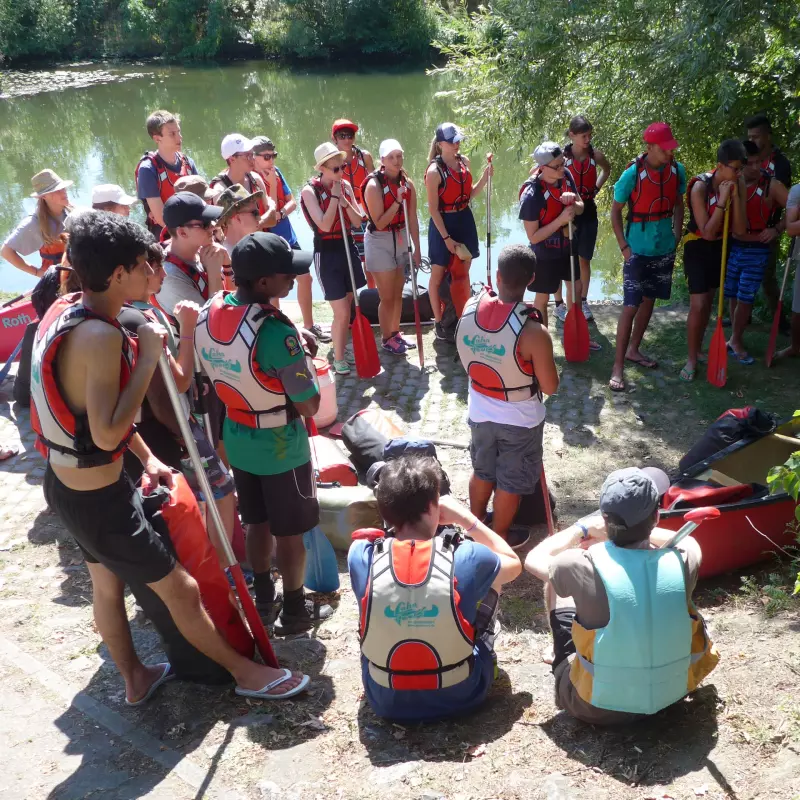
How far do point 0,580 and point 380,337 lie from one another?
420cm

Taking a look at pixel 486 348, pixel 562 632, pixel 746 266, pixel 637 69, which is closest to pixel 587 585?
pixel 562 632

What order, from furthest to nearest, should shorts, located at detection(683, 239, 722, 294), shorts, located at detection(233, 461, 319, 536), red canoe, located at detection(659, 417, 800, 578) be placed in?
shorts, located at detection(683, 239, 722, 294), red canoe, located at detection(659, 417, 800, 578), shorts, located at detection(233, 461, 319, 536)

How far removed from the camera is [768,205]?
6332mm

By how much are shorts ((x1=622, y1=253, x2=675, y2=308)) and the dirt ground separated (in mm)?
2956

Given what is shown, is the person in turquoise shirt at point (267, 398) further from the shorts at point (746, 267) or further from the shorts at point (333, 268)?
the shorts at point (746, 267)

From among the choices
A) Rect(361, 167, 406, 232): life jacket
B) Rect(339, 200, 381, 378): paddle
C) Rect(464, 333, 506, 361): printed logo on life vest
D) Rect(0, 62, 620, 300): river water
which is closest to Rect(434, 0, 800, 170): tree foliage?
Rect(0, 62, 620, 300): river water

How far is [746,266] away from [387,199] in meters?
2.94

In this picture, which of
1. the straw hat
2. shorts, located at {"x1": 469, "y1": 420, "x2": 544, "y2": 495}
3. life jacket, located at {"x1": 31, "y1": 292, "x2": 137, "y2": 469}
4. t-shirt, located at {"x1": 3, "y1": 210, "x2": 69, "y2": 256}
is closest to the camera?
life jacket, located at {"x1": 31, "y1": 292, "x2": 137, "y2": 469}

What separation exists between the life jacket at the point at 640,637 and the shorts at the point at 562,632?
26 cm

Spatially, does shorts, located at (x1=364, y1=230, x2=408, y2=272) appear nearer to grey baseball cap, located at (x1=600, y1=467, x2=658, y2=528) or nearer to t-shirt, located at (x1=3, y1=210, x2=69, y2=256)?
t-shirt, located at (x1=3, y1=210, x2=69, y2=256)

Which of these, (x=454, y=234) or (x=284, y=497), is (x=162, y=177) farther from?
(x=284, y=497)

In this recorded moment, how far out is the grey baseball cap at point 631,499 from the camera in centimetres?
283

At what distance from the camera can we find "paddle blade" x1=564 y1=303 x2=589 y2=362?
273 inches

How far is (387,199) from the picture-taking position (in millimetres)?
6922
